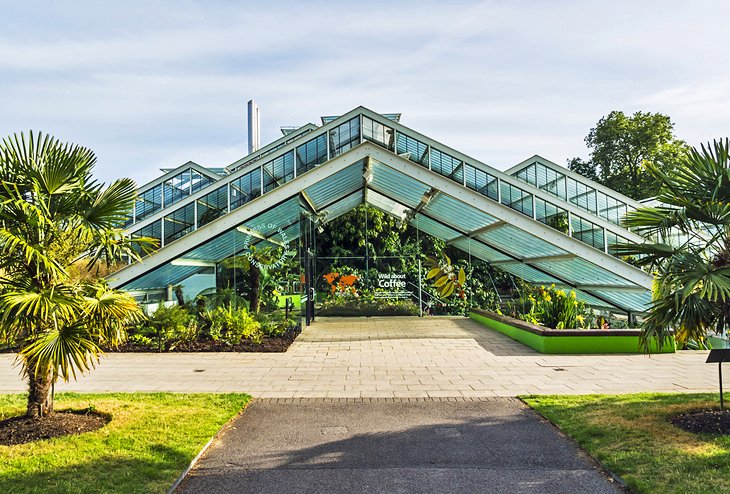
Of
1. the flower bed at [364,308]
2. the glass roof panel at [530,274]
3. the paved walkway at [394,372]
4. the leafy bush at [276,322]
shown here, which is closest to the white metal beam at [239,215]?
the leafy bush at [276,322]

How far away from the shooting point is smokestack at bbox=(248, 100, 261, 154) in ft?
114

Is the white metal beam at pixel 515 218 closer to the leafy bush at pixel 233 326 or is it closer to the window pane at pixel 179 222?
the window pane at pixel 179 222

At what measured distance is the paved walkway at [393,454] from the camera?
4.57 meters

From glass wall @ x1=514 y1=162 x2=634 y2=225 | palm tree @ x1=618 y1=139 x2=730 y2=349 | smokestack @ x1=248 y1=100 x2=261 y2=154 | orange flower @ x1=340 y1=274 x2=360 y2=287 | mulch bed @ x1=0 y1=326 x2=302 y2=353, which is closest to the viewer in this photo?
palm tree @ x1=618 y1=139 x2=730 y2=349

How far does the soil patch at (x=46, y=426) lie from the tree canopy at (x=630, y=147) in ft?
116

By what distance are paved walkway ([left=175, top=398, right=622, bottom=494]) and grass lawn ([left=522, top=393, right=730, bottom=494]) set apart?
214 mm

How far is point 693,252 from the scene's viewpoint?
20.0 feet

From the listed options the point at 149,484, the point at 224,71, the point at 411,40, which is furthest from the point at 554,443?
the point at 224,71

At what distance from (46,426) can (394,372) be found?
5323 millimetres

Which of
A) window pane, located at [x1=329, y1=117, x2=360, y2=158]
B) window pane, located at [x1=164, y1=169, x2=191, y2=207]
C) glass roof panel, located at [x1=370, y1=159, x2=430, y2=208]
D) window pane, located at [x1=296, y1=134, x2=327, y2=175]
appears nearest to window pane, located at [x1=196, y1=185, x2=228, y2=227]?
window pane, located at [x1=296, y1=134, x2=327, y2=175]

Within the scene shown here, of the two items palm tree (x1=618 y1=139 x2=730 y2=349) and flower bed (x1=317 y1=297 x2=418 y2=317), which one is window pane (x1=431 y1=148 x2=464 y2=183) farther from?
palm tree (x1=618 y1=139 x2=730 y2=349)

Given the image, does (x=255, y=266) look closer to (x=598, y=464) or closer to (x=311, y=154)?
(x=311, y=154)

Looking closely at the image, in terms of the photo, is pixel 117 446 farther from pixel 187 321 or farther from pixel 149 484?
pixel 187 321

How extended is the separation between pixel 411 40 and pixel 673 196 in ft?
13.1
